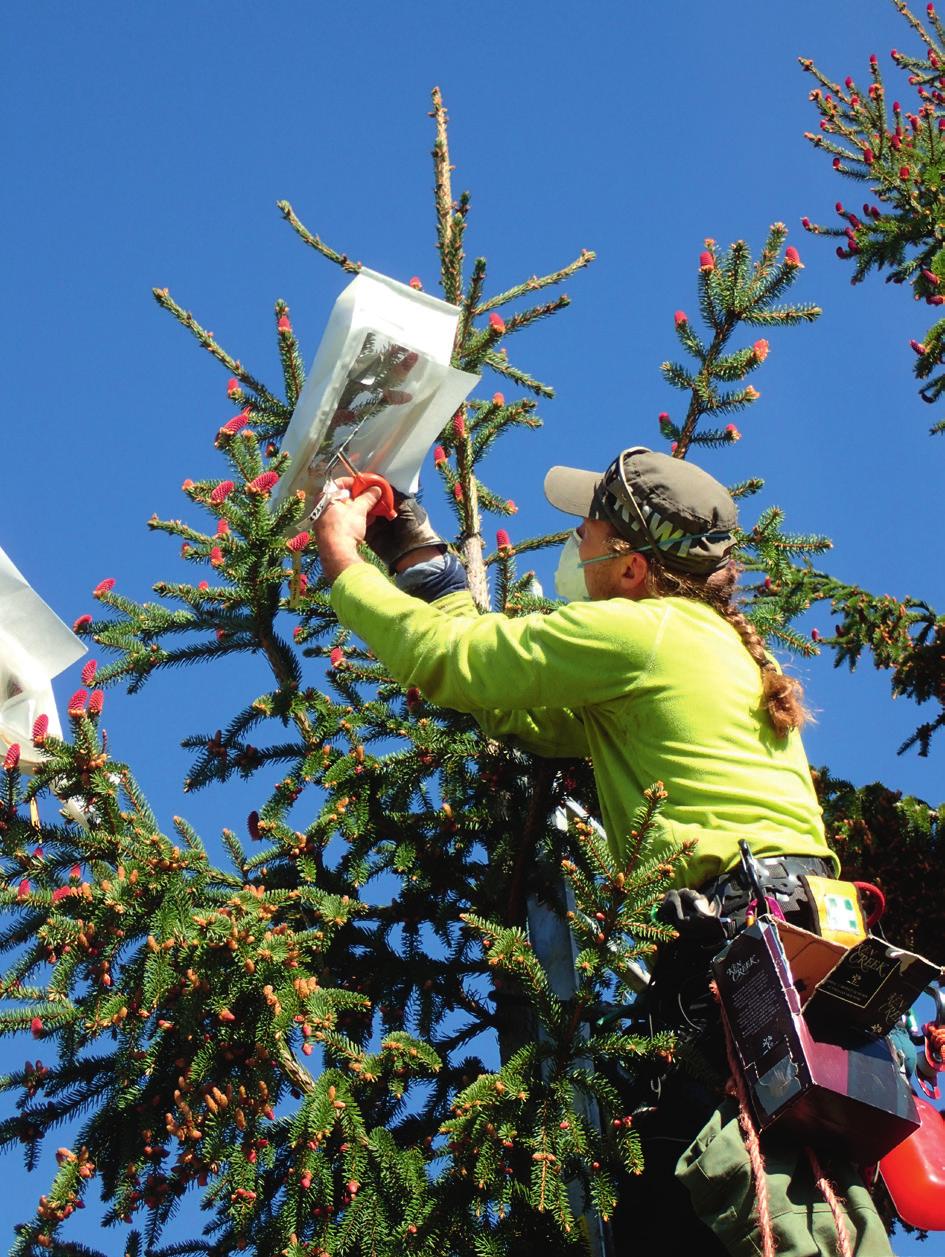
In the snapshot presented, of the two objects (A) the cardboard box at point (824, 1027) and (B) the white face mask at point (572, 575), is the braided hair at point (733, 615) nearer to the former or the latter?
(B) the white face mask at point (572, 575)

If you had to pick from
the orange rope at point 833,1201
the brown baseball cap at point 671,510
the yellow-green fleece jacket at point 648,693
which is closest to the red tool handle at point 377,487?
the yellow-green fleece jacket at point 648,693

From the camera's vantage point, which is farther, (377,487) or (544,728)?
(377,487)

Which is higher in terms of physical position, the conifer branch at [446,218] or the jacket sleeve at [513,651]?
the conifer branch at [446,218]

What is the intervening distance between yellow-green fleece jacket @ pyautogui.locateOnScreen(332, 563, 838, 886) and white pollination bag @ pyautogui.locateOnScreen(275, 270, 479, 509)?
62 centimetres

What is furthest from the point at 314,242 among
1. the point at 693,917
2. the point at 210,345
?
the point at 693,917

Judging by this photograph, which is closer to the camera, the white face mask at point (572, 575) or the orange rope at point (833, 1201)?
the orange rope at point (833, 1201)

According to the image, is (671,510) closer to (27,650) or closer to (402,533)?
(402,533)

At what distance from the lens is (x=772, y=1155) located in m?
3.11

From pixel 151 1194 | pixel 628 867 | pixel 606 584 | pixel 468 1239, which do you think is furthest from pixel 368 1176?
pixel 606 584

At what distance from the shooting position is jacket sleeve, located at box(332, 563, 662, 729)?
3.70 m

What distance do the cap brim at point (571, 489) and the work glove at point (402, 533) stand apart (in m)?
0.41

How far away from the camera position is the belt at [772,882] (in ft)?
11.1

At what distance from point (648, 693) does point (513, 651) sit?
36cm

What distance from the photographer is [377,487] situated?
4.38 m
